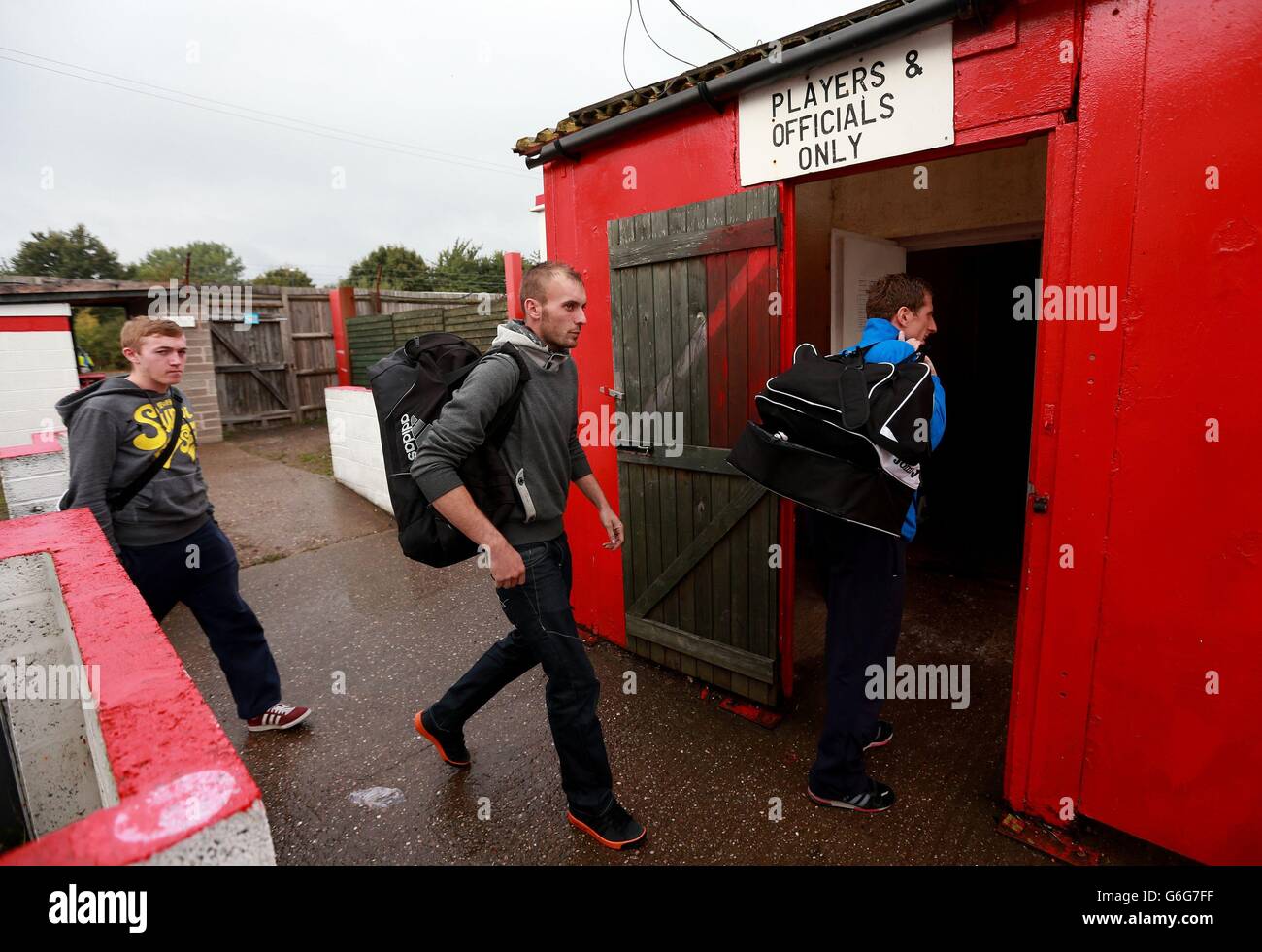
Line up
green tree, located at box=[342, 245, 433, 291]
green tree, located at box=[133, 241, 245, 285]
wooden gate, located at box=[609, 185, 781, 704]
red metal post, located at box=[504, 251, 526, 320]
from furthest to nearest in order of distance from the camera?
green tree, located at box=[133, 241, 245, 285]
green tree, located at box=[342, 245, 433, 291]
red metal post, located at box=[504, 251, 526, 320]
wooden gate, located at box=[609, 185, 781, 704]

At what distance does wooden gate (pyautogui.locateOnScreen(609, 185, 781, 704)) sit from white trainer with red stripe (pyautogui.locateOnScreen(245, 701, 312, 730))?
71.8 inches

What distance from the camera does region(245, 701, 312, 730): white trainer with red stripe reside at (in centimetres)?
334

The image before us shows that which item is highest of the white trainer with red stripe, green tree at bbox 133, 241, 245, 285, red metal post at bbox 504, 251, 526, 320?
green tree at bbox 133, 241, 245, 285

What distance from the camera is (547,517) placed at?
7.79 ft

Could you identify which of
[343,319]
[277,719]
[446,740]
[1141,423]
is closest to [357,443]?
[277,719]

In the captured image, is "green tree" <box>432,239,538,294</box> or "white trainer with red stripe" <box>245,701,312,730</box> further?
"green tree" <box>432,239,538,294</box>

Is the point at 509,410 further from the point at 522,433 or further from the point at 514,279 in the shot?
the point at 514,279

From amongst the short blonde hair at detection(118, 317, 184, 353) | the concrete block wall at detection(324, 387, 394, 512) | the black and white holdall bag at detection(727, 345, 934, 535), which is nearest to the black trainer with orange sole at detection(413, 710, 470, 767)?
the black and white holdall bag at detection(727, 345, 934, 535)

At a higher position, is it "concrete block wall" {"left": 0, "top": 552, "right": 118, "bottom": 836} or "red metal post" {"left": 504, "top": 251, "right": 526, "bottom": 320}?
"red metal post" {"left": 504, "top": 251, "right": 526, "bottom": 320}

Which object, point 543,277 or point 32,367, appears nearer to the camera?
point 543,277

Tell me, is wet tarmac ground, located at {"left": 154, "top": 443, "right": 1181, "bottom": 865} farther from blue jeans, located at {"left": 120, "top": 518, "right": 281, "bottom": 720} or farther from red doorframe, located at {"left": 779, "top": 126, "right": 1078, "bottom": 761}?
red doorframe, located at {"left": 779, "top": 126, "right": 1078, "bottom": 761}

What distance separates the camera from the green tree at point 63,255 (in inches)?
1371

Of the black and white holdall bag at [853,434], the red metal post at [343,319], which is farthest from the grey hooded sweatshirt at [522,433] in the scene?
the red metal post at [343,319]

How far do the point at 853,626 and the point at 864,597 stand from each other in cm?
12
